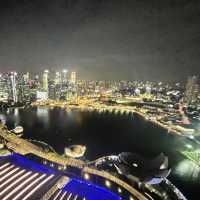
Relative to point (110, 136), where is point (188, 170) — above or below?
below

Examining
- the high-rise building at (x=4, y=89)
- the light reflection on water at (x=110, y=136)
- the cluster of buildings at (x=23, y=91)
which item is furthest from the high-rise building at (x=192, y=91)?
the high-rise building at (x=4, y=89)

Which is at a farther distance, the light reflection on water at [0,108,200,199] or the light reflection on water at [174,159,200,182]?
the light reflection on water at [0,108,200,199]

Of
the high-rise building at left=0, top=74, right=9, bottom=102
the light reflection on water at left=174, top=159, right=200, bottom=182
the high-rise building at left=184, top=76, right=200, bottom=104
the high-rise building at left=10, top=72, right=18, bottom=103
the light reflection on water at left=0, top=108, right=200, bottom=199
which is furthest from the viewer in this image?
the high-rise building at left=184, top=76, right=200, bottom=104

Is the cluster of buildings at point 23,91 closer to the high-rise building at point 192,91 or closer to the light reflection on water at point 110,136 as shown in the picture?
the light reflection on water at point 110,136

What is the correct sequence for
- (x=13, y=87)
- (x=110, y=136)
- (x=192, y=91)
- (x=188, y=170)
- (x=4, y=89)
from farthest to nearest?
(x=192, y=91), (x=4, y=89), (x=13, y=87), (x=110, y=136), (x=188, y=170)

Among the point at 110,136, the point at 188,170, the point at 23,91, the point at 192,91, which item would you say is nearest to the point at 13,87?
the point at 23,91

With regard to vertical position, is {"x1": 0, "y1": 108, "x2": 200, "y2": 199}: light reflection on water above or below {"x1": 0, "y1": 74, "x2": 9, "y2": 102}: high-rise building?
below

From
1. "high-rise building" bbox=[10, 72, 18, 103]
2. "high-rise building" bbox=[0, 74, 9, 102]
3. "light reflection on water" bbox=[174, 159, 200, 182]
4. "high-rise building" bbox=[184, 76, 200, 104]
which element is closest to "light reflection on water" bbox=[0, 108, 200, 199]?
→ "light reflection on water" bbox=[174, 159, 200, 182]

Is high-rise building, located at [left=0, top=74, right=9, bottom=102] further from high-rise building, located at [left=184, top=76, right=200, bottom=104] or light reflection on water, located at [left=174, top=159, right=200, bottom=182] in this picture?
high-rise building, located at [left=184, top=76, right=200, bottom=104]

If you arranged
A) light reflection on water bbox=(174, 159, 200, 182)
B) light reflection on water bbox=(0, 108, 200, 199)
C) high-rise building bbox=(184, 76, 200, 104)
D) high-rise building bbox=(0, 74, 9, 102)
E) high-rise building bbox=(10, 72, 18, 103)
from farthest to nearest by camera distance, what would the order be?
high-rise building bbox=(184, 76, 200, 104), high-rise building bbox=(0, 74, 9, 102), high-rise building bbox=(10, 72, 18, 103), light reflection on water bbox=(0, 108, 200, 199), light reflection on water bbox=(174, 159, 200, 182)

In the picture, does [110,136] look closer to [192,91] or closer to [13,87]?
[13,87]
